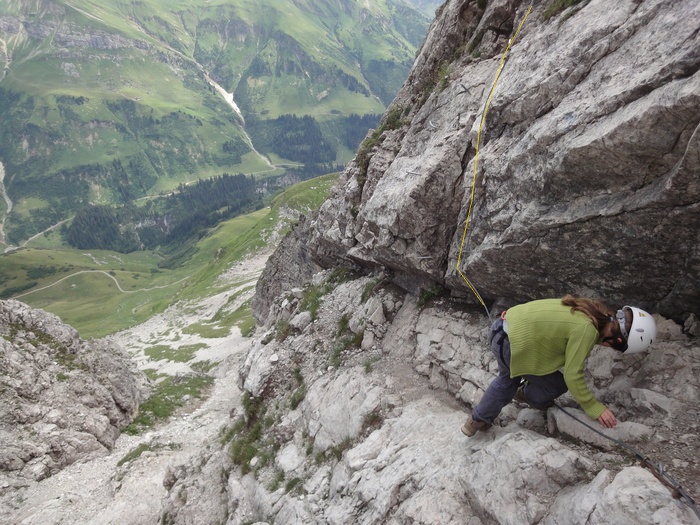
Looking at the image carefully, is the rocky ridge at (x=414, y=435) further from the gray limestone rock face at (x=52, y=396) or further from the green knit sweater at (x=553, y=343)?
the gray limestone rock face at (x=52, y=396)

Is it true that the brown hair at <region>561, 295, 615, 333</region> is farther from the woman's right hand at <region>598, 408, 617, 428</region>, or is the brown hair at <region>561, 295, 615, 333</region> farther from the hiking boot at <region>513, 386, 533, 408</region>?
the hiking boot at <region>513, 386, 533, 408</region>

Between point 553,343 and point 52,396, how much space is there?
34843mm

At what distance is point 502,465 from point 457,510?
1571mm

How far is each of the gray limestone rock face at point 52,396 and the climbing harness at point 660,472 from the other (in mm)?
31771

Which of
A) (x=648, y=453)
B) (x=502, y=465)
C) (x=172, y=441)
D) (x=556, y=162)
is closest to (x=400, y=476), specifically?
(x=502, y=465)

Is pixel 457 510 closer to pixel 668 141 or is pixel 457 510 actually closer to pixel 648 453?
pixel 648 453

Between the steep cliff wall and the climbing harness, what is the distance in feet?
13.1

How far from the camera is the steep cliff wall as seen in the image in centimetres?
854

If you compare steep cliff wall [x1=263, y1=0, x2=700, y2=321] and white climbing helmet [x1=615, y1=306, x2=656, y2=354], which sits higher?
steep cliff wall [x1=263, y1=0, x2=700, y2=321]

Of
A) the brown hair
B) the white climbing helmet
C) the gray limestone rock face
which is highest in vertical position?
the brown hair

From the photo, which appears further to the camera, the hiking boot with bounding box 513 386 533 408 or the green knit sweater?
the hiking boot with bounding box 513 386 533 408

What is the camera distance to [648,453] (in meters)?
8.08

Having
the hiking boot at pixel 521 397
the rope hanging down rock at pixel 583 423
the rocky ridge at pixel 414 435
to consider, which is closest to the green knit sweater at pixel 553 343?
the rope hanging down rock at pixel 583 423

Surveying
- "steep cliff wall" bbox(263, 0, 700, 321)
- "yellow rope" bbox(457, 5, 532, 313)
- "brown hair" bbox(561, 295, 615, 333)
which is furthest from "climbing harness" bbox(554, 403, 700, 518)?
"yellow rope" bbox(457, 5, 532, 313)
